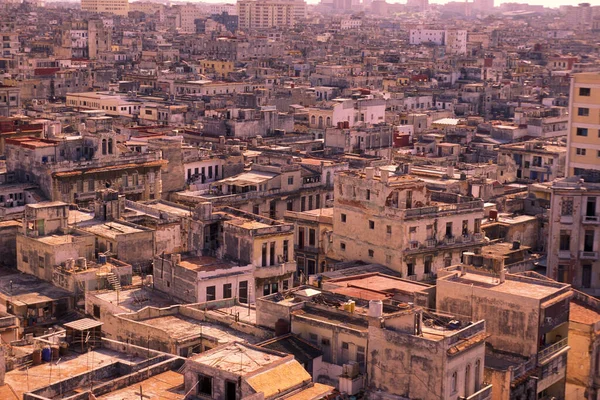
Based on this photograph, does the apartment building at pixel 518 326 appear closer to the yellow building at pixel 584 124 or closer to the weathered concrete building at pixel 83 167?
the yellow building at pixel 584 124

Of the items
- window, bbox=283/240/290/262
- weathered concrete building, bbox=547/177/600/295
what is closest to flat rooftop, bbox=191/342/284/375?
window, bbox=283/240/290/262

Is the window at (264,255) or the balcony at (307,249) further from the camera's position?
the balcony at (307,249)

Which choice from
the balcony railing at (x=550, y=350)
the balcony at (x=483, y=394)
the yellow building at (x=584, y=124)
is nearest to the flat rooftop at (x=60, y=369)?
the balcony at (x=483, y=394)

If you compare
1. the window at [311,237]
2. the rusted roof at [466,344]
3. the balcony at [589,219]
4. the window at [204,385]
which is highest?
the balcony at [589,219]

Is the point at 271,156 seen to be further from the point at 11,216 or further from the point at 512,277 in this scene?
the point at 512,277

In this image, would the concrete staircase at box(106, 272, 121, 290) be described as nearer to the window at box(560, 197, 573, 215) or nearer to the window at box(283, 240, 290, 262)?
the window at box(283, 240, 290, 262)
